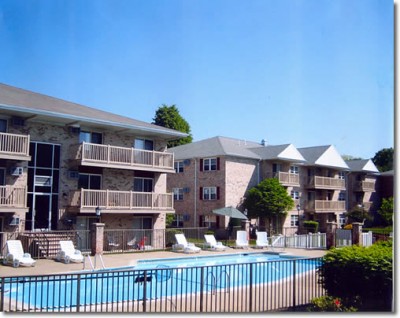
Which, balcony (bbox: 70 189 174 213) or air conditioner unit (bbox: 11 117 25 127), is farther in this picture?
balcony (bbox: 70 189 174 213)

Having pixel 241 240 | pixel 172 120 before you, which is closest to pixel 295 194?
pixel 241 240

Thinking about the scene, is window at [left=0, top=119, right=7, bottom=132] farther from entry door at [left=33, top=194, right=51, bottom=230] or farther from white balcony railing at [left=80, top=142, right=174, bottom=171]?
white balcony railing at [left=80, top=142, right=174, bottom=171]

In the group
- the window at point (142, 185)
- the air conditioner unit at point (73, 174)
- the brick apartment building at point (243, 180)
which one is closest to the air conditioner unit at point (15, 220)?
the air conditioner unit at point (73, 174)

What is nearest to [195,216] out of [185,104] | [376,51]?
[185,104]

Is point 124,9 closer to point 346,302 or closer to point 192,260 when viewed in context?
point 346,302

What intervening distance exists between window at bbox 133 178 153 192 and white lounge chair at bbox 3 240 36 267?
694 cm

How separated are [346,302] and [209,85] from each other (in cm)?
624

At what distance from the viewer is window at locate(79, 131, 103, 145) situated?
17938 mm

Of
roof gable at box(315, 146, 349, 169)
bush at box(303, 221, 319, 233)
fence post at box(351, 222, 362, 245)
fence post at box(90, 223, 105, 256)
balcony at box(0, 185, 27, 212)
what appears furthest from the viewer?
bush at box(303, 221, 319, 233)

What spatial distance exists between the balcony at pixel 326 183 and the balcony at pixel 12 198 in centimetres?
1295

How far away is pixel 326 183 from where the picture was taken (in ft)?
73.3

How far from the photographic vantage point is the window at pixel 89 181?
17984 millimetres

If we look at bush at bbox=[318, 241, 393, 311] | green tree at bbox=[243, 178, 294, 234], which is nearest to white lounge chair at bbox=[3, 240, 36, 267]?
bush at bbox=[318, 241, 393, 311]

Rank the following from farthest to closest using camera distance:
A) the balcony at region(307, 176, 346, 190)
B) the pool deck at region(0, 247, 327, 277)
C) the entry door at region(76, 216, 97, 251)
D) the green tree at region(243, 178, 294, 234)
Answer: the green tree at region(243, 178, 294, 234), the balcony at region(307, 176, 346, 190), the entry door at region(76, 216, 97, 251), the pool deck at region(0, 247, 327, 277)
